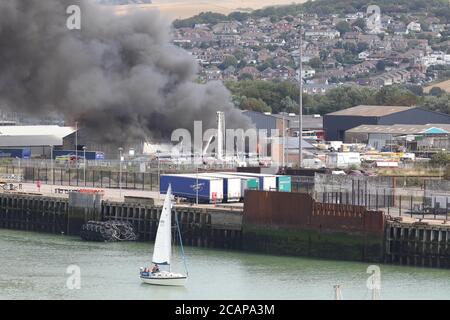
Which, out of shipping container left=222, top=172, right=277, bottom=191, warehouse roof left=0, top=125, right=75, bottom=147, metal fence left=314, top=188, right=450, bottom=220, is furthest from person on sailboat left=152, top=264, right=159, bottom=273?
warehouse roof left=0, top=125, right=75, bottom=147

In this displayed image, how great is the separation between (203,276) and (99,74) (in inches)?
923

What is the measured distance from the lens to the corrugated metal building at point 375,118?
320ft

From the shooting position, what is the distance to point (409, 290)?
4666cm

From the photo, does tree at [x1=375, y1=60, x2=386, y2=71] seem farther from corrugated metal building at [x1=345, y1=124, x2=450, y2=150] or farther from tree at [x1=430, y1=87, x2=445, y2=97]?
corrugated metal building at [x1=345, y1=124, x2=450, y2=150]

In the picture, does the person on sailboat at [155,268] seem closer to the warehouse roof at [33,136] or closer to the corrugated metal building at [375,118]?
the warehouse roof at [33,136]

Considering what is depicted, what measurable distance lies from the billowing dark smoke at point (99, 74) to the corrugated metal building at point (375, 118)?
1012 inches

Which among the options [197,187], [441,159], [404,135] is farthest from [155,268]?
[404,135]

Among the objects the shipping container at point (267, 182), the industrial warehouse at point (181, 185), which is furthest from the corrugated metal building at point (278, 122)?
the shipping container at point (267, 182)

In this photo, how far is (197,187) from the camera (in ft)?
198

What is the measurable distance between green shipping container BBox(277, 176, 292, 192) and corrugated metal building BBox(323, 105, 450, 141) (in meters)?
35.8

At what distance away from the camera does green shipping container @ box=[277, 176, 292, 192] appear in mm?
61562

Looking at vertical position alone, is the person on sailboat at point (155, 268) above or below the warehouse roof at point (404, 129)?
below
